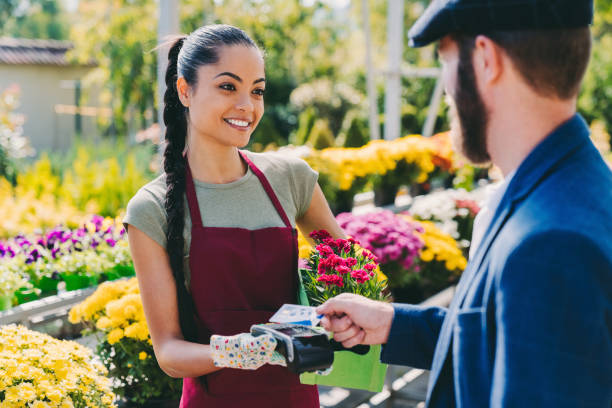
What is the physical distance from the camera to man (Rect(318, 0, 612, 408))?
804mm

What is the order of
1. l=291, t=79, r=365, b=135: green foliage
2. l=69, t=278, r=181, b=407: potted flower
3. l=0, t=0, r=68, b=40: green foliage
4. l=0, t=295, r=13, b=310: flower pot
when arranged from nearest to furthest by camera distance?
l=69, t=278, r=181, b=407: potted flower < l=0, t=295, r=13, b=310: flower pot < l=291, t=79, r=365, b=135: green foliage < l=0, t=0, r=68, b=40: green foliage

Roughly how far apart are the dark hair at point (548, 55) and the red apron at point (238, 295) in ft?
3.02

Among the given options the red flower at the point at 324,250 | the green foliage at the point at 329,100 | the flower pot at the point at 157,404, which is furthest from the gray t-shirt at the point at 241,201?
the green foliage at the point at 329,100

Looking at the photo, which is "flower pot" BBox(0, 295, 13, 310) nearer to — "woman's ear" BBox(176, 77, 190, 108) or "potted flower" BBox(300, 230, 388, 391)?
"woman's ear" BBox(176, 77, 190, 108)

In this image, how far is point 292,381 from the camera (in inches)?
66.2

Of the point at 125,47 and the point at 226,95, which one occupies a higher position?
the point at 125,47

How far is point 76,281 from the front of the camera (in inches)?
135

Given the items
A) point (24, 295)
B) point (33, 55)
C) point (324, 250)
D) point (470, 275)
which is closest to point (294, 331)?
point (324, 250)

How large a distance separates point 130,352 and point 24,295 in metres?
0.89

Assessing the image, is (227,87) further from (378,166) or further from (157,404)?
(378,166)

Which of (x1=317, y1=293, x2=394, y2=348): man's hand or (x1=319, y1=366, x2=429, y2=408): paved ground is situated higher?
(x1=317, y1=293, x2=394, y2=348): man's hand

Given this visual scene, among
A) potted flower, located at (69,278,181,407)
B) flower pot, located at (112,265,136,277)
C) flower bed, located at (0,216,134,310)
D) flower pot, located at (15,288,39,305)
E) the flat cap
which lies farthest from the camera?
flower pot, located at (112,265,136,277)

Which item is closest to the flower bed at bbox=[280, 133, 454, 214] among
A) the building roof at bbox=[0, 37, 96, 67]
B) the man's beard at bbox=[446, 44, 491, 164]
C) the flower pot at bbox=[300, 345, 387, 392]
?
the flower pot at bbox=[300, 345, 387, 392]

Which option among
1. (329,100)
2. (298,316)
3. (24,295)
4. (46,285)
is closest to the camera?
(298,316)
